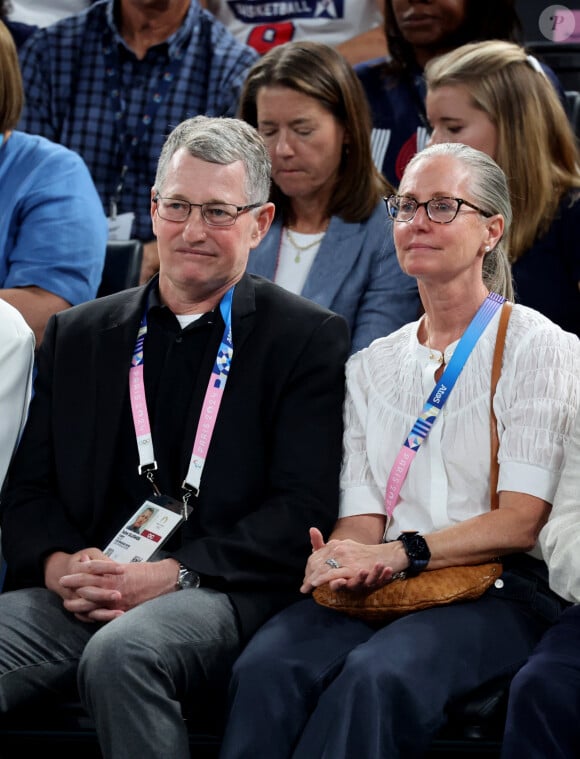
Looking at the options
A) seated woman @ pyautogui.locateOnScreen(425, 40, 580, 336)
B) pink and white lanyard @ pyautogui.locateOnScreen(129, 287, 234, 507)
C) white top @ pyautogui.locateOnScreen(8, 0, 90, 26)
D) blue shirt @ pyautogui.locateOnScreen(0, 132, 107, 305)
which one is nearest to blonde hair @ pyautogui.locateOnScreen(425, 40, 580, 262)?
seated woman @ pyautogui.locateOnScreen(425, 40, 580, 336)

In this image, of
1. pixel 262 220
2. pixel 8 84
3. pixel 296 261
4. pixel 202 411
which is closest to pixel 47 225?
pixel 8 84

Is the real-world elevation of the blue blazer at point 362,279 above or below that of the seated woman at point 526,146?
below

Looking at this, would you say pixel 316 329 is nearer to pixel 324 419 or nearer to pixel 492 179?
pixel 324 419

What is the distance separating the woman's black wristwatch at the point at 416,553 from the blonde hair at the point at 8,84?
1.75 metres

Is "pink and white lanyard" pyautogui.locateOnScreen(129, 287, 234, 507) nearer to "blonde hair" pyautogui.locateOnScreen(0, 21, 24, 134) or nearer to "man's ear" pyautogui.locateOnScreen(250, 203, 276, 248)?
"man's ear" pyautogui.locateOnScreen(250, 203, 276, 248)

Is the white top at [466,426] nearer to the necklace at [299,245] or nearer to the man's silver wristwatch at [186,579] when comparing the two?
the man's silver wristwatch at [186,579]

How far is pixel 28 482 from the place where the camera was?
2.69 meters

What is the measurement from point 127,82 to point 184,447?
2089mm

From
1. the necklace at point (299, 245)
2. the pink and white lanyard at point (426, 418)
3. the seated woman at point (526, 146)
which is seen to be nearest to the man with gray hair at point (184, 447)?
the pink and white lanyard at point (426, 418)

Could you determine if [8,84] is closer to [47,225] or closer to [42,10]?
[47,225]

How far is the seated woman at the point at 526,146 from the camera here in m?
3.21

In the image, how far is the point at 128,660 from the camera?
222cm

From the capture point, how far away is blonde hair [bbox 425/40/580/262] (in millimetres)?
3217

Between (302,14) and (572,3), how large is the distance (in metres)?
0.98
